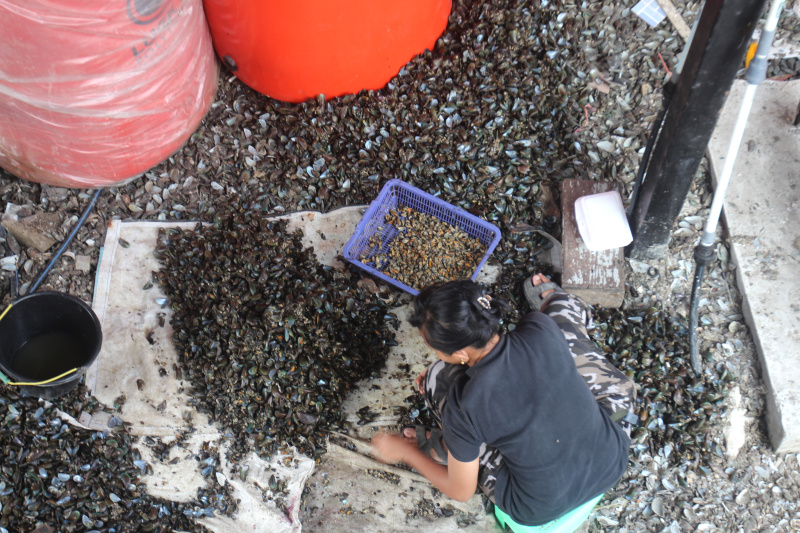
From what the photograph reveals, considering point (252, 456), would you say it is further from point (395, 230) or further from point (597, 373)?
point (597, 373)

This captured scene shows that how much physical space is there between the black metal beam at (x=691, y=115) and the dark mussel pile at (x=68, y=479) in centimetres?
230

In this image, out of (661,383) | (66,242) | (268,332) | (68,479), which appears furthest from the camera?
(66,242)

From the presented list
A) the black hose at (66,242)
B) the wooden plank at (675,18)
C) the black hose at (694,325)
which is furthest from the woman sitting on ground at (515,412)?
the wooden plank at (675,18)

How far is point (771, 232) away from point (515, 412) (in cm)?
184

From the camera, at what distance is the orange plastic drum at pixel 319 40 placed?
269cm

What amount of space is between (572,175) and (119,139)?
220 cm

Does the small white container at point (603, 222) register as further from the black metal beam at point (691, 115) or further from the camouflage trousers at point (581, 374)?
the camouflage trousers at point (581, 374)

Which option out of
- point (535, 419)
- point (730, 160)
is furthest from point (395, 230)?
point (730, 160)

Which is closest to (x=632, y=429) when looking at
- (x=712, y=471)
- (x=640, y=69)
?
(x=712, y=471)

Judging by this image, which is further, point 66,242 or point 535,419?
point 66,242

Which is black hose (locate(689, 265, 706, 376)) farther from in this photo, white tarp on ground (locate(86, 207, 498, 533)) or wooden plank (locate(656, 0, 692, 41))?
wooden plank (locate(656, 0, 692, 41))

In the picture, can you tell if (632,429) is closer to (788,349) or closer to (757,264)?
(788,349)

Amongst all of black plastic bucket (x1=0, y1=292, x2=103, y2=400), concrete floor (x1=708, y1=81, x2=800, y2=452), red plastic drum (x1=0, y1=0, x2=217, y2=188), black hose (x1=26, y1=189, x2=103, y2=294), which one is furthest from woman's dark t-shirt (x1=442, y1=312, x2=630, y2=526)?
black hose (x1=26, y1=189, x2=103, y2=294)

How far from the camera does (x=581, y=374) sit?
2.41m
